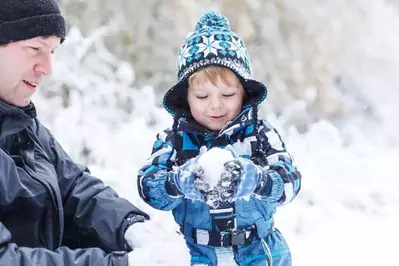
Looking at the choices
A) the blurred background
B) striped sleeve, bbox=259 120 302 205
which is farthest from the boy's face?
the blurred background

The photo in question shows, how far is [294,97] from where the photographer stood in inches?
185

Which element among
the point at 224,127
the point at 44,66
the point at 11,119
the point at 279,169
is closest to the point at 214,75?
the point at 224,127

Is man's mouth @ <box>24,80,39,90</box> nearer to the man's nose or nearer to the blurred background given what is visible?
the man's nose

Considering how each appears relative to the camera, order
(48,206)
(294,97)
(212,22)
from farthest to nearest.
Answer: (294,97)
(212,22)
(48,206)

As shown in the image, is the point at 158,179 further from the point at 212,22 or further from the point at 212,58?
the point at 212,22

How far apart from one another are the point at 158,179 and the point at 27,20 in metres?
0.63

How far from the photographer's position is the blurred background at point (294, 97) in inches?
142

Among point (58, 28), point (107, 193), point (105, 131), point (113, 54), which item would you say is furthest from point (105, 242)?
point (113, 54)

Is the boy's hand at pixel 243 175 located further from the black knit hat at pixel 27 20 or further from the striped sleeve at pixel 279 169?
the black knit hat at pixel 27 20

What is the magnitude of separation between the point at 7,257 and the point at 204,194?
57 centimetres

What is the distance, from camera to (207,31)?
208cm

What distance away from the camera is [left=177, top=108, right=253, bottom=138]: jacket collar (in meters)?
1.99

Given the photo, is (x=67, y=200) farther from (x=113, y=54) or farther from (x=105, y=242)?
(x=113, y=54)

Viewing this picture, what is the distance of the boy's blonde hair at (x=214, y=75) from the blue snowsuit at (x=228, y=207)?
4.8 inches
